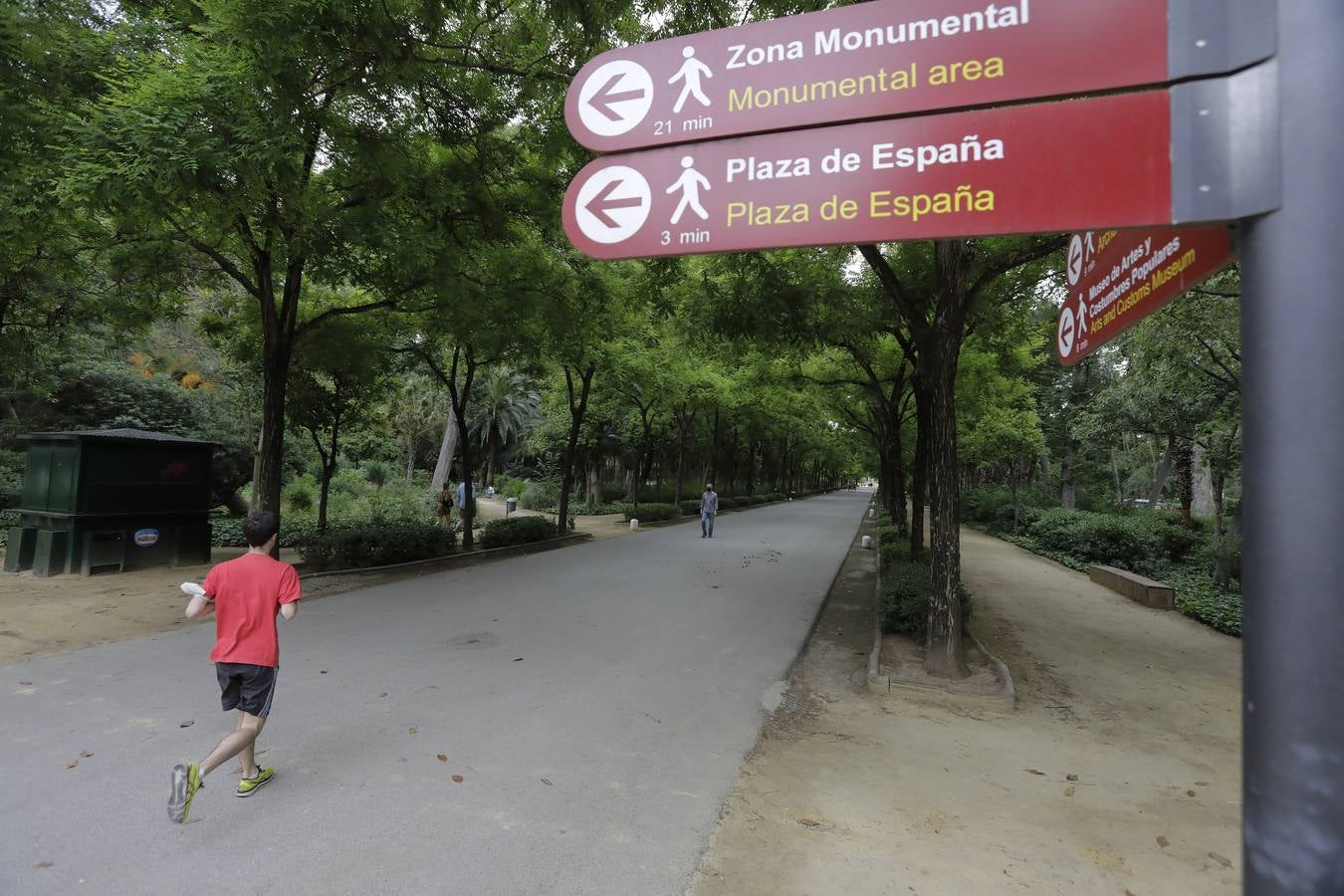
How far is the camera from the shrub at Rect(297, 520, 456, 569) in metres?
11.5

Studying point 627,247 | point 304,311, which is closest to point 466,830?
point 627,247

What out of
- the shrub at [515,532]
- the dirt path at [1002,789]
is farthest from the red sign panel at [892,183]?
the shrub at [515,532]

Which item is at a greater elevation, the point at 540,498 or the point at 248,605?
the point at 248,605

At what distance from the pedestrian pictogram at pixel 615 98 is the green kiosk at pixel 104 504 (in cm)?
1159

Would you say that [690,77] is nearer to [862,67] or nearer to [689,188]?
[689,188]

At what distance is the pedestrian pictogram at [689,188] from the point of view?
239 centimetres

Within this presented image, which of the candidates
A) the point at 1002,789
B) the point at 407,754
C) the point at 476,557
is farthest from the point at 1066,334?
the point at 476,557

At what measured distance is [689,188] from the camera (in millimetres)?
2406

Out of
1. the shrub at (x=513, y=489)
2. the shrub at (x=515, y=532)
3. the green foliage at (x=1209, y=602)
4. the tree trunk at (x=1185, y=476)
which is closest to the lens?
the green foliage at (x=1209, y=602)

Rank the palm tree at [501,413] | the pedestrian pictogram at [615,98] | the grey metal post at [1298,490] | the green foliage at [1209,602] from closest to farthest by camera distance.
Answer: the grey metal post at [1298,490], the pedestrian pictogram at [615,98], the green foliage at [1209,602], the palm tree at [501,413]

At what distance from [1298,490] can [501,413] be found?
139 feet

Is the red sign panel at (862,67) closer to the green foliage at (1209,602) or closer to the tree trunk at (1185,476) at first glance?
the green foliage at (1209,602)

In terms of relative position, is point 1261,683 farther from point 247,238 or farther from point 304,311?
point 304,311

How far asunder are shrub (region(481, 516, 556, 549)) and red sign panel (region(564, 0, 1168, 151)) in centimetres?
1332
